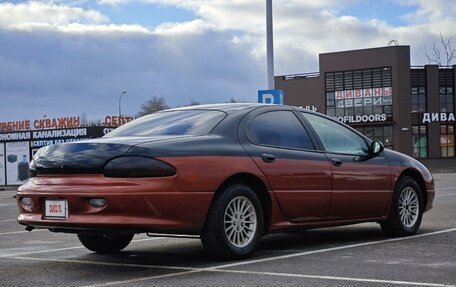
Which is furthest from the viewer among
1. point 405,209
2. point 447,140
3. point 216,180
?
point 447,140

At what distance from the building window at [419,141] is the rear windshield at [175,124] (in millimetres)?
59590

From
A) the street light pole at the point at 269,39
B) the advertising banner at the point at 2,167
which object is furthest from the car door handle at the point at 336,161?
the advertising banner at the point at 2,167

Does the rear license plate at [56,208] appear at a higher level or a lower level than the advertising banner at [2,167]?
higher

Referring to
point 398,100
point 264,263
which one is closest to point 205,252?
point 264,263

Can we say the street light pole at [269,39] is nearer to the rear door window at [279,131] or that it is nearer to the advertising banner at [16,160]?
the rear door window at [279,131]

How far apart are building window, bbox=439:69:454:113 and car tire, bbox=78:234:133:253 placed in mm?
61463

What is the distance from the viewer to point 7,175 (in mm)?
46688

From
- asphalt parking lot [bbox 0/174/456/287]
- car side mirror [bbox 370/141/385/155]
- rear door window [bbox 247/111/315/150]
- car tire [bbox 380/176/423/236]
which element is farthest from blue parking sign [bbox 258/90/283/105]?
rear door window [bbox 247/111/315/150]

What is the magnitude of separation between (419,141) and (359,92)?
7.30 m

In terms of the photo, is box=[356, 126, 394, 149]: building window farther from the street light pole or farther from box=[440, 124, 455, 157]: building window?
the street light pole

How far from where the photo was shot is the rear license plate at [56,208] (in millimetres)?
5984

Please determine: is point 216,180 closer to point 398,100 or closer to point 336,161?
point 336,161

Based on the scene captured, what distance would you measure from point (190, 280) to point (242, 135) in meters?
1.77

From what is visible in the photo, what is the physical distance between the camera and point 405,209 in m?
8.37
